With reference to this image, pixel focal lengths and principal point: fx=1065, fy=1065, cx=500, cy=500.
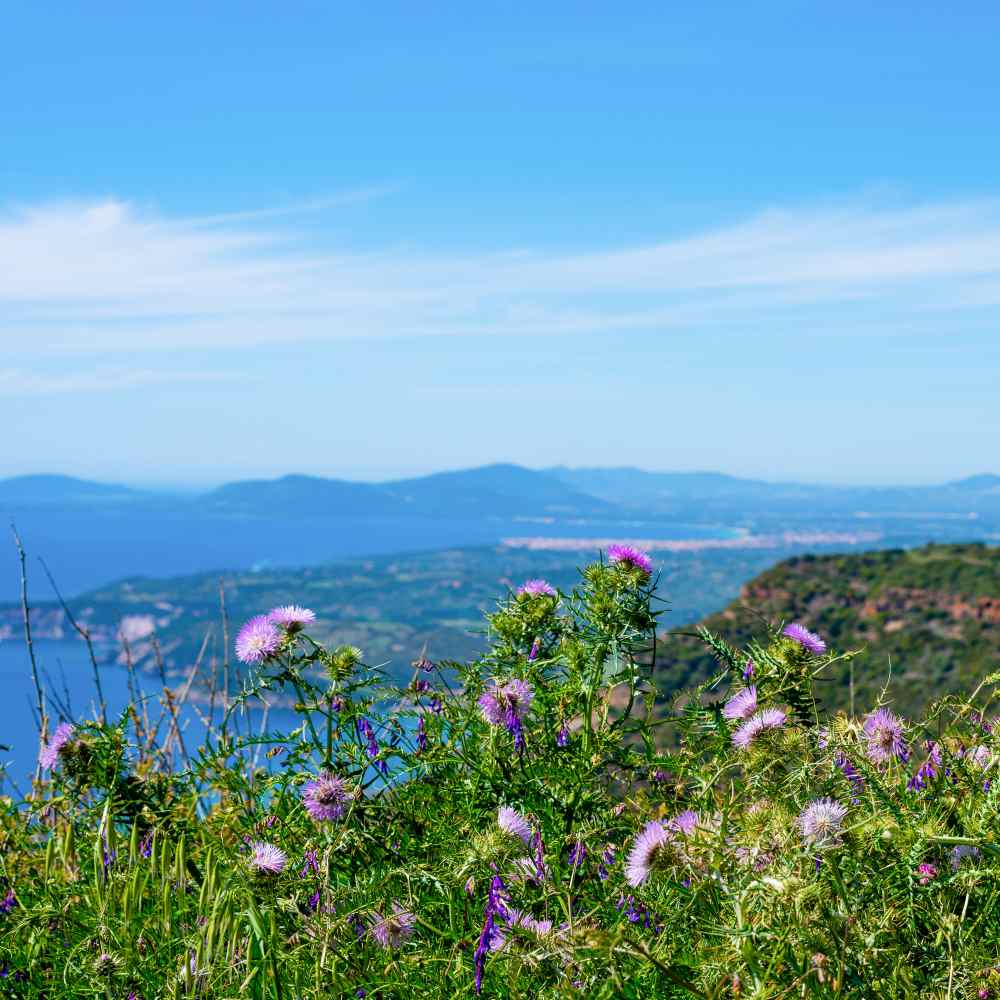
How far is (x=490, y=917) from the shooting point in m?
1.81

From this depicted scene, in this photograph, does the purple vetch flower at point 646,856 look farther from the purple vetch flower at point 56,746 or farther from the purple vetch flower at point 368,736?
the purple vetch flower at point 56,746

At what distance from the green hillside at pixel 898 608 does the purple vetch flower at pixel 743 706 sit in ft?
113

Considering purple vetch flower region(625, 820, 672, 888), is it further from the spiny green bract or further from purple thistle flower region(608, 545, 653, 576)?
purple thistle flower region(608, 545, 653, 576)

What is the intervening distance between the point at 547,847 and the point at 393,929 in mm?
344

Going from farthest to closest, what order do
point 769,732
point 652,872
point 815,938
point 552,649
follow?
1. point 552,649
2. point 769,732
3. point 652,872
4. point 815,938

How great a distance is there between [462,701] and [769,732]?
2.50 ft

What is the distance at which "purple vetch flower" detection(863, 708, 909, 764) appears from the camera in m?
2.21

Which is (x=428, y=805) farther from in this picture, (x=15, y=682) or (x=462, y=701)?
(x=15, y=682)

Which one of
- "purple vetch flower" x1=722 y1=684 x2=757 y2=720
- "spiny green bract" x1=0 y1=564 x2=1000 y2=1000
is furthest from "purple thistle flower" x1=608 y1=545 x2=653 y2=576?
"purple vetch flower" x1=722 y1=684 x2=757 y2=720

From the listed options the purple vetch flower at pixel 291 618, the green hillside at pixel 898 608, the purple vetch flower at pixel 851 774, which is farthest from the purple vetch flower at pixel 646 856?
the green hillside at pixel 898 608

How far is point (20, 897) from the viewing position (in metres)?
2.54

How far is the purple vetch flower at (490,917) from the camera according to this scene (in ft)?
5.65

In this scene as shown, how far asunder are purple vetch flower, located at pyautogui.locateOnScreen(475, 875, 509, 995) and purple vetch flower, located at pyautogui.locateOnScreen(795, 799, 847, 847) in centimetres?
54

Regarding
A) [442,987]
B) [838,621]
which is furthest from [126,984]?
[838,621]
